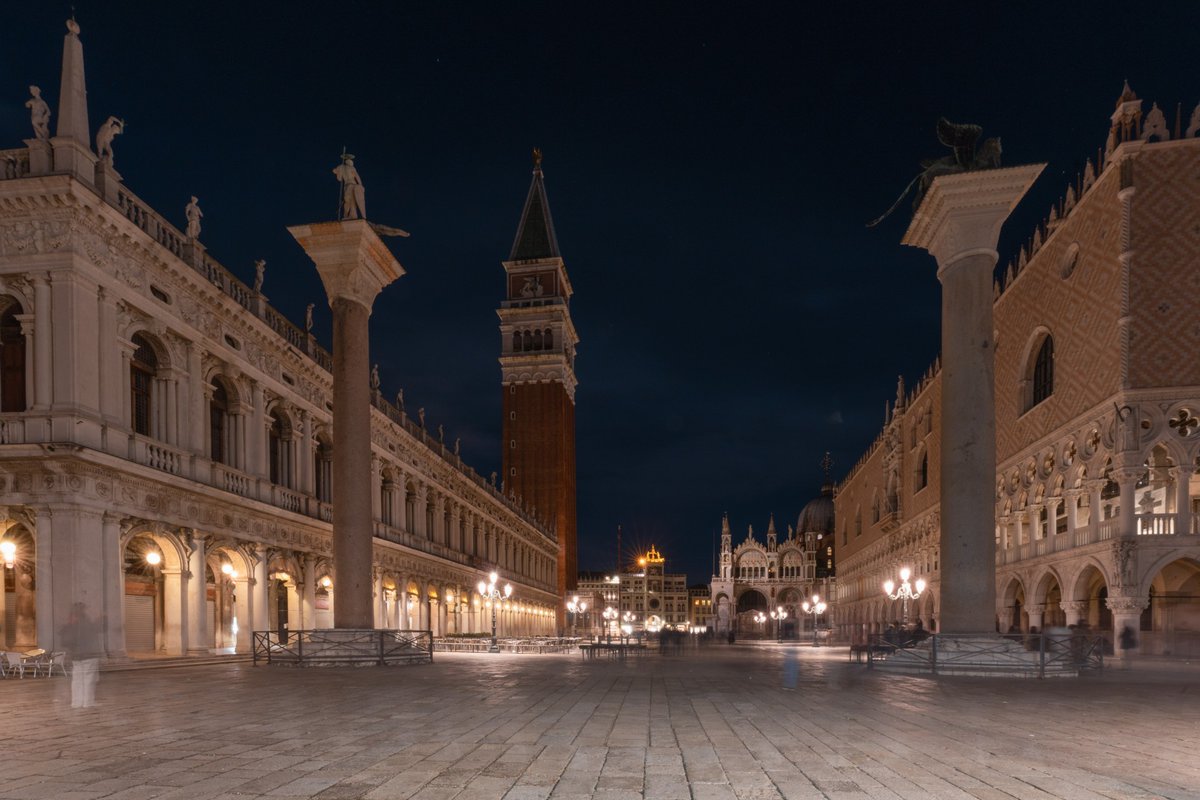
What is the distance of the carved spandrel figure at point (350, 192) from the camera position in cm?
2016

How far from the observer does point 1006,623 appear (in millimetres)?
40594

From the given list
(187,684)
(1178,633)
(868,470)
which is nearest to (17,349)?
(187,684)

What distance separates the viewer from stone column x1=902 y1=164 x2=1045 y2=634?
55.6 feet

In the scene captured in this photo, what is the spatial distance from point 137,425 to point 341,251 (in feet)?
29.2

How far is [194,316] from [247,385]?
4.17 metres

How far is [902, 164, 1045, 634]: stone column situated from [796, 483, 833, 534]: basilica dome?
120089 millimetres

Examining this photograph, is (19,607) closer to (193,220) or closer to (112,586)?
(112,586)

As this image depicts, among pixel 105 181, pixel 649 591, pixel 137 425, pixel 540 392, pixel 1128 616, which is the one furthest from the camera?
pixel 649 591

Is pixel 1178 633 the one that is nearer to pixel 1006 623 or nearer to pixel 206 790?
pixel 1006 623

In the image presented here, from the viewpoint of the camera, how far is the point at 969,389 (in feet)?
56.5

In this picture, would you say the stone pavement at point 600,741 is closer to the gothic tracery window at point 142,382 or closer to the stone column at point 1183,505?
the gothic tracery window at point 142,382

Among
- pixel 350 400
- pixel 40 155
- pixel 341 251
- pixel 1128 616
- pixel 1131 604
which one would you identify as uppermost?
pixel 40 155

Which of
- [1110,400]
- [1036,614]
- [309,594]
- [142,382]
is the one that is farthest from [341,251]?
[1036,614]

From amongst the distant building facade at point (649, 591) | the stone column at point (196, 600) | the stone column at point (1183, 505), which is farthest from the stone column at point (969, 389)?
the distant building facade at point (649, 591)
